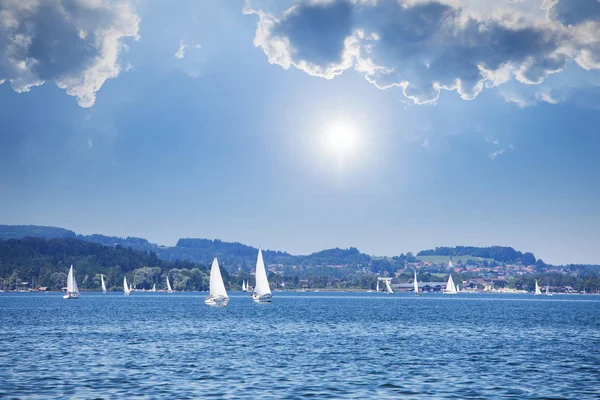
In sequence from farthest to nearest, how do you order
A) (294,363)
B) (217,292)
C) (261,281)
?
(261,281)
(217,292)
(294,363)

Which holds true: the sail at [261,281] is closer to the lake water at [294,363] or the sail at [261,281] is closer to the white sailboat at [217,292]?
the white sailboat at [217,292]

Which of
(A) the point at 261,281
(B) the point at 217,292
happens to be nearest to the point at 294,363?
(B) the point at 217,292

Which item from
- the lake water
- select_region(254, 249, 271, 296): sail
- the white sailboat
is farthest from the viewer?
select_region(254, 249, 271, 296): sail

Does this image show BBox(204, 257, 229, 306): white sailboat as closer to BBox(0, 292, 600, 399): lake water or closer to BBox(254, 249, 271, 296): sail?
BBox(254, 249, 271, 296): sail

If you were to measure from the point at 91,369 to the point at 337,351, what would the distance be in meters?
24.4

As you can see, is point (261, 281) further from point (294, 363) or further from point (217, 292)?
point (294, 363)

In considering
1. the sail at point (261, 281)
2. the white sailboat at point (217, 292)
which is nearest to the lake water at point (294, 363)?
the white sailboat at point (217, 292)

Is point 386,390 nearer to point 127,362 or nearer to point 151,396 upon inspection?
point 151,396

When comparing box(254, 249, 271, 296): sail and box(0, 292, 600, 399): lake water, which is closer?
box(0, 292, 600, 399): lake water

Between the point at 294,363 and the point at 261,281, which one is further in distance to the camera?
the point at 261,281

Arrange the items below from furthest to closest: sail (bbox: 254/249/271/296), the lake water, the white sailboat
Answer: sail (bbox: 254/249/271/296), the white sailboat, the lake water

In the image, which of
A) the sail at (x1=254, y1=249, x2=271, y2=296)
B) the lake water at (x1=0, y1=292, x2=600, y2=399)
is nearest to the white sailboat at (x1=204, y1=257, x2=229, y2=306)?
the sail at (x1=254, y1=249, x2=271, y2=296)

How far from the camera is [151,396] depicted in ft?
139

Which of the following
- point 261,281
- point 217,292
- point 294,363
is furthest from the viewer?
point 261,281
